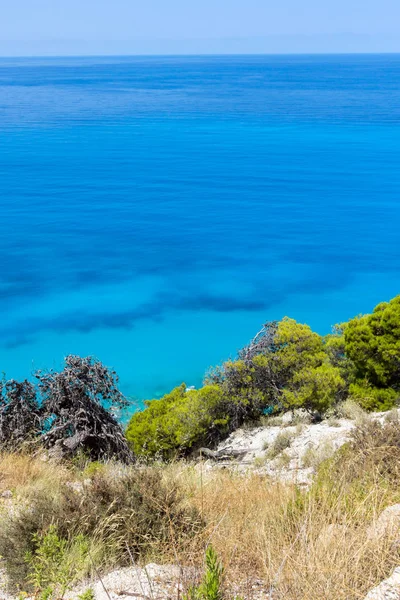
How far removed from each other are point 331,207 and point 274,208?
11.9 ft

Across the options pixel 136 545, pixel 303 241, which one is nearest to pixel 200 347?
pixel 303 241

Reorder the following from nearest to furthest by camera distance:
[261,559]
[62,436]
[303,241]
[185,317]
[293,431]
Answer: [261,559] → [62,436] → [293,431] → [185,317] → [303,241]

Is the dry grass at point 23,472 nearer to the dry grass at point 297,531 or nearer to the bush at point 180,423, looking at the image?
the dry grass at point 297,531

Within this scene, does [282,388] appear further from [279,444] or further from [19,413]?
[19,413]

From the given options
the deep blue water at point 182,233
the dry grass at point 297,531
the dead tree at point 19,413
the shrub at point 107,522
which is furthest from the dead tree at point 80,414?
the deep blue water at point 182,233

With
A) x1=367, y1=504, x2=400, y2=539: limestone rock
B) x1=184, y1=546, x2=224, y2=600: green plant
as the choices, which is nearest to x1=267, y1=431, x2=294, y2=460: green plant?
x1=367, y1=504, x2=400, y2=539: limestone rock

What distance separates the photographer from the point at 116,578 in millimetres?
3451

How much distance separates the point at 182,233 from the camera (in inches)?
1225

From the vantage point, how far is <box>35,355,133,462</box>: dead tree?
850cm

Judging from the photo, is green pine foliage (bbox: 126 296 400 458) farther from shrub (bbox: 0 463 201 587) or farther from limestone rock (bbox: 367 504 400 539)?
limestone rock (bbox: 367 504 400 539)

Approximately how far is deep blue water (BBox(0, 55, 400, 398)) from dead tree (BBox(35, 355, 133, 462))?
6615 mm

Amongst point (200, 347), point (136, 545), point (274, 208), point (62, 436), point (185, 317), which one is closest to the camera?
point (136, 545)

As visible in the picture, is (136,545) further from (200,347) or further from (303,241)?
(303,241)

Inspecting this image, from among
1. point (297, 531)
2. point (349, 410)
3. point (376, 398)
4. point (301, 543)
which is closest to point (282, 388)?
point (349, 410)
